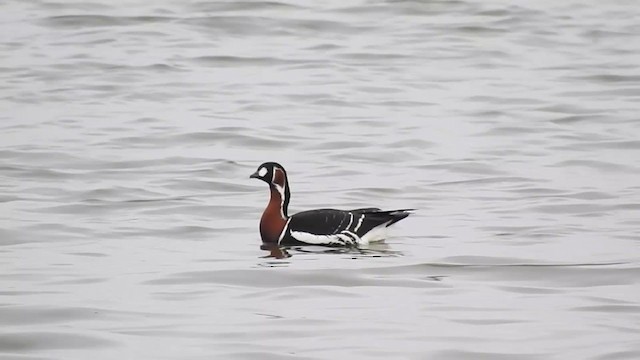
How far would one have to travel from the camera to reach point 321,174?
1602cm

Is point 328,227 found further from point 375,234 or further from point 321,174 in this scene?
point 321,174

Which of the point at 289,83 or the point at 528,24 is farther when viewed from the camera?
the point at 528,24

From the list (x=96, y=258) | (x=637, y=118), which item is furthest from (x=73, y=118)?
(x=96, y=258)

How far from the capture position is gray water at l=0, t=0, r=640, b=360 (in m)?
9.26

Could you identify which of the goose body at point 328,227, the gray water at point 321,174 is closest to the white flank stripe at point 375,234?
the goose body at point 328,227

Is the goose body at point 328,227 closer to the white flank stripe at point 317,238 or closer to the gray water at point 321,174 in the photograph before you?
the white flank stripe at point 317,238

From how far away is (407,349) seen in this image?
868 cm

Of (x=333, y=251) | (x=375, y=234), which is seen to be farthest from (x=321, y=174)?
(x=333, y=251)

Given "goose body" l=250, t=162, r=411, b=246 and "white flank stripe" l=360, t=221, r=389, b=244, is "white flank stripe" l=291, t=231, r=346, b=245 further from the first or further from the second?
"white flank stripe" l=360, t=221, r=389, b=244

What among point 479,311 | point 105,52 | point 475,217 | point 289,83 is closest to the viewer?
point 479,311

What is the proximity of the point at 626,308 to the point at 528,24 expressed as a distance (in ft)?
54.4

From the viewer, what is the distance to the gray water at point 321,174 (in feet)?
30.4

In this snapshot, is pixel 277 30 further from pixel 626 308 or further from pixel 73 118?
pixel 626 308

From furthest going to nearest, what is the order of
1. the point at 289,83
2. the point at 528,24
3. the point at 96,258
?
1. the point at 528,24
2. the point at 289,83
3. the point at 96,258
